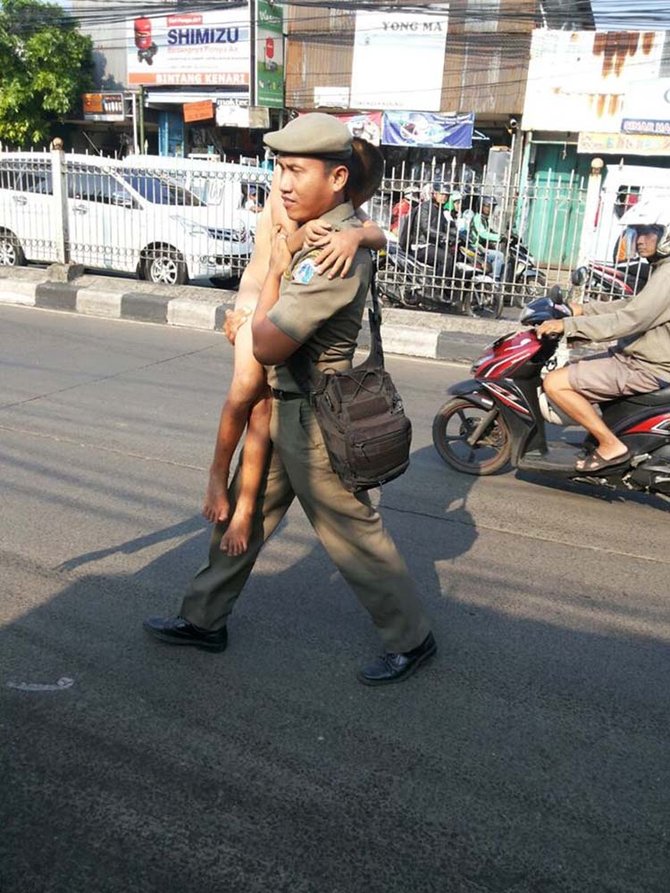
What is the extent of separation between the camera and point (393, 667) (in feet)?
9.73

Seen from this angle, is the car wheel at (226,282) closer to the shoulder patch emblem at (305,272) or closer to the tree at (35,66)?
the shoulder patch emblem at (305,272)

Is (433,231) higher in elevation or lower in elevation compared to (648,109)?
lower

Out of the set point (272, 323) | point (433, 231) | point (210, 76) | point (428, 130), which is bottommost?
point (433, 231)

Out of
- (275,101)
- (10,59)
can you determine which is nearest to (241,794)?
(275,101)

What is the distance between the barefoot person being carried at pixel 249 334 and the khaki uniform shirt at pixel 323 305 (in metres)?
0.04

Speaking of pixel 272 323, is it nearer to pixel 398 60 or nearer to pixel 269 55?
pixel 398 60

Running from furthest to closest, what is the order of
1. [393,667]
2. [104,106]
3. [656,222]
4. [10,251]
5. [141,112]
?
[104,106] < [141,112] < [10,251] < [656,222] < [393,667]

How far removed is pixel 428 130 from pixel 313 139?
17.4 metres

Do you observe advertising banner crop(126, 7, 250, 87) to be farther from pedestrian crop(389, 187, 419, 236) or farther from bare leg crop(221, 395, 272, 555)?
bare leg crop(221, 395, 272, 555)

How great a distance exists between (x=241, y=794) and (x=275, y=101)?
65.9 ft

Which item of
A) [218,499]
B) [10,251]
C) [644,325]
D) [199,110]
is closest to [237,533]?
[218,499]

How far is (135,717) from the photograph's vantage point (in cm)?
272

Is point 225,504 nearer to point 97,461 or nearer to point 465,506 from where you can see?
point 465,506

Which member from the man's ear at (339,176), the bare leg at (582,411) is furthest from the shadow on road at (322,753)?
the man's ear at (339,176)
